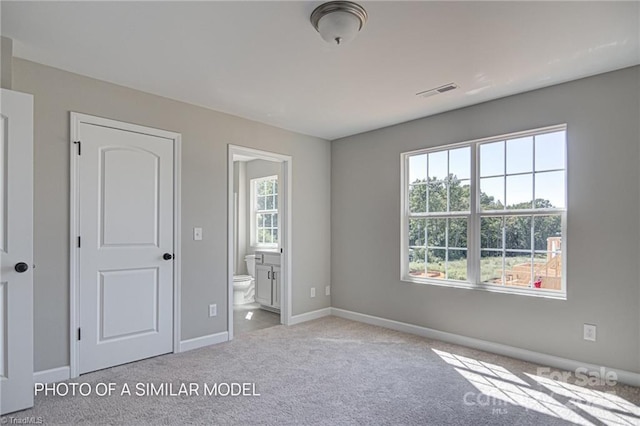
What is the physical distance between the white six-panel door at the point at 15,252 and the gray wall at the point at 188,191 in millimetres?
437

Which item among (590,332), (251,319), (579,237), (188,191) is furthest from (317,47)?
(251,319)

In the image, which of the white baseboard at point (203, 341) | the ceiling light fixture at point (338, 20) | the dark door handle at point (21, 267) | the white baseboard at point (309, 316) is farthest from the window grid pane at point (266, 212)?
the ceiling light fixture at point (338, 20)

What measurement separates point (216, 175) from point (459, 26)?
2.62m

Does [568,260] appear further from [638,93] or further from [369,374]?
Answer: [369,374]

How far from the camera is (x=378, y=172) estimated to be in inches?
177

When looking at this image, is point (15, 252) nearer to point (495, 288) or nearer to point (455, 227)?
point (455, 227)

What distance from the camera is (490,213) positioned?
11.6ft

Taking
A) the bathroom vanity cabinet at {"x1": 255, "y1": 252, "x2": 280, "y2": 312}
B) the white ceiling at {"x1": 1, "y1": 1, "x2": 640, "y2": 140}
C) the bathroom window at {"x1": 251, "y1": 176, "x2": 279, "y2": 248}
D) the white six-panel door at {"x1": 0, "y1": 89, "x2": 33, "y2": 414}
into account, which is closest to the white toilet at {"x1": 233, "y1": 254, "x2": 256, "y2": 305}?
the bathroom vanity cabinet at {"x1": 255, "y1": 252, "x2": 280, "y2": 312}

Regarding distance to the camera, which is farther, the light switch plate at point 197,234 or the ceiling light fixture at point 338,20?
the light switch plate at point 197,234

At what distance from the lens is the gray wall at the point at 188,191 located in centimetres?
274

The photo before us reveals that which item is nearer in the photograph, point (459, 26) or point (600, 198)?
point (459, 26)

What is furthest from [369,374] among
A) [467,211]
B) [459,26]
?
[459,26]

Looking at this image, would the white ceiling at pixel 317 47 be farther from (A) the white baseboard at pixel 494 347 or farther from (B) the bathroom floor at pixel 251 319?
(B) the bathroom floor at pixel 251 319

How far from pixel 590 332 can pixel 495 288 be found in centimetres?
79
